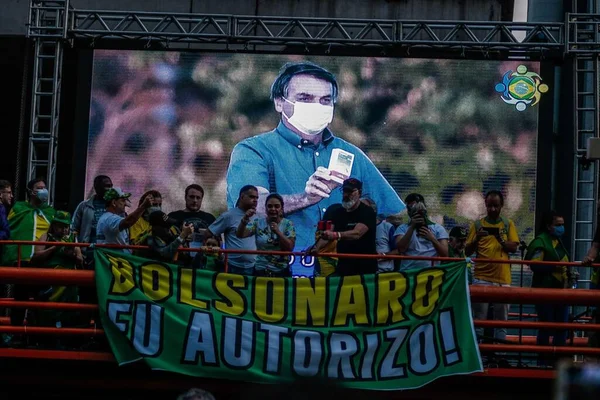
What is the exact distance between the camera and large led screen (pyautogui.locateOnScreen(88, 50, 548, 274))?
628 inches

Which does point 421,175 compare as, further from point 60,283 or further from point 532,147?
point 60,283

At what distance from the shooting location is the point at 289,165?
1597cm

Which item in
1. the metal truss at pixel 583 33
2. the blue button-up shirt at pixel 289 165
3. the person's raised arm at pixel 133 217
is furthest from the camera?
the blue button-up shirt at pixel 289 165

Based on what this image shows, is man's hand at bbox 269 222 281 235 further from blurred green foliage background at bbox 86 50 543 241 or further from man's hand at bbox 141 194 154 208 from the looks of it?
blurred green foliage background at bbox 86 50 543 241

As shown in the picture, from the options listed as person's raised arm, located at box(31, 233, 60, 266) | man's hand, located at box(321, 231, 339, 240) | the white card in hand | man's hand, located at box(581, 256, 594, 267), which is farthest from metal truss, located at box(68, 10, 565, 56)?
person's raised arm, located at box(31, 233, 60, 266)

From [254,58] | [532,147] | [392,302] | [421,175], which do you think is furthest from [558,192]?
[392,302]

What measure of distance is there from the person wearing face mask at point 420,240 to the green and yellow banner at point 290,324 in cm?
122

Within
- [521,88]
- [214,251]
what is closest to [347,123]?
[521,88]

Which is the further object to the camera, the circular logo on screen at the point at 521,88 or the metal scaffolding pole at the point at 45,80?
the circular logo on screen at the point at 521,88

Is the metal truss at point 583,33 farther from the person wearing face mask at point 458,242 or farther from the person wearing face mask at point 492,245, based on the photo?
the person wearing face mask at point 458,242

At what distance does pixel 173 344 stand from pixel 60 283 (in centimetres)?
122

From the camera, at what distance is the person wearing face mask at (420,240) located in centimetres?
1131

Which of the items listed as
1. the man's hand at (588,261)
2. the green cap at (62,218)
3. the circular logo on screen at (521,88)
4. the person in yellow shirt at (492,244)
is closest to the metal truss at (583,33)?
the circular logo on screen at (521,88)

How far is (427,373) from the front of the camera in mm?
9922
